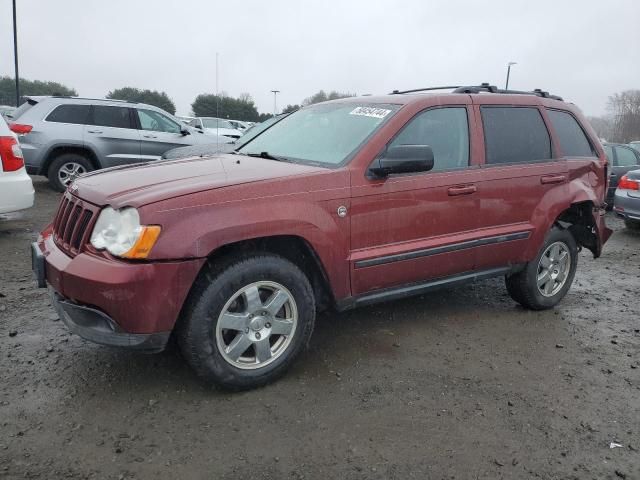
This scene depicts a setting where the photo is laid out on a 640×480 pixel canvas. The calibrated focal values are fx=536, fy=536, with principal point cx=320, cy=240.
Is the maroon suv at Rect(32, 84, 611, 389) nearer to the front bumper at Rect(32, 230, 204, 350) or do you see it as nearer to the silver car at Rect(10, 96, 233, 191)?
the front bumper at Rect(32, 230, 204, 350)

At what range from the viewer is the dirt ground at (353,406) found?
2.50 meters

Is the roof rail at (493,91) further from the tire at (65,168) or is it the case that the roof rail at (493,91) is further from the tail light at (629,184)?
the tire at (65,168)

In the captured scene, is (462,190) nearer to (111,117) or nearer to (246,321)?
(246,321)

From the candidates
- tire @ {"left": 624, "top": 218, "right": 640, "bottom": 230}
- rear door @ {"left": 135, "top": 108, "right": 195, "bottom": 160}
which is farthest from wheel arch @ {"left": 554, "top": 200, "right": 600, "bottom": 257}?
rear door @ {"left": 135, "top": 108, "right": 195, "bottom": 160}

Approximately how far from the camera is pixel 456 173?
379cm

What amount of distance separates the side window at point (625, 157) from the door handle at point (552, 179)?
7.89 metres

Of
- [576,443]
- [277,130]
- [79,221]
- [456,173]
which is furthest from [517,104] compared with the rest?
[79,221]

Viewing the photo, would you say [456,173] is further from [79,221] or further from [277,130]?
[79,221]

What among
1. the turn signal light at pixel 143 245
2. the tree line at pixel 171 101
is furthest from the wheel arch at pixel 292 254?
the tree line at pixel 171 101

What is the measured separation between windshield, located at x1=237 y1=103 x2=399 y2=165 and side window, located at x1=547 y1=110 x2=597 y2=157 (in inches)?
67.2

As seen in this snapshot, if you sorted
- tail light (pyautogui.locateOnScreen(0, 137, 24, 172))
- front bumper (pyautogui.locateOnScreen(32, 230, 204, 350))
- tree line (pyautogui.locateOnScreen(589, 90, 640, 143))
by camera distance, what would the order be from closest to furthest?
front bumper (pyautogui.locateOnScreen(32, 230, 204, 350))
tail light (pyautogui.locateOnScreen(0, 137, 24, 172))
tree line (pyautogui.locateOnScreen(589, 90, 640, 143))

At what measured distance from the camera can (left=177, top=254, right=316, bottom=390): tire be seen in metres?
2.86

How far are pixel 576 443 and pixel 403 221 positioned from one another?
160cm

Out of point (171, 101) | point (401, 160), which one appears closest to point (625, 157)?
point (401, 160)
